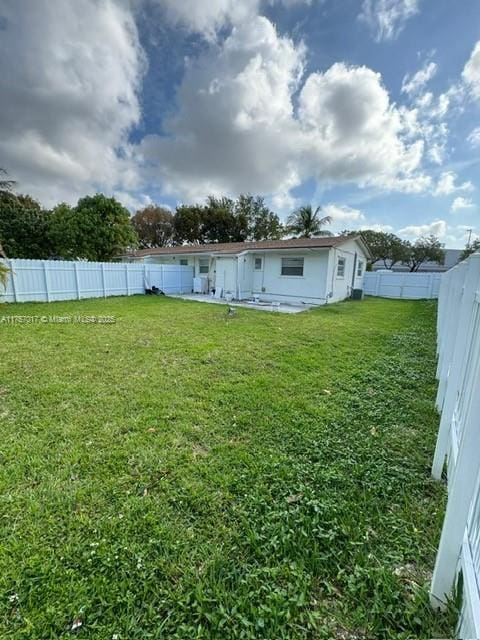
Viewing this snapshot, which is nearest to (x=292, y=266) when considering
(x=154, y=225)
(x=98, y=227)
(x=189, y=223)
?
(x=98, y=227)

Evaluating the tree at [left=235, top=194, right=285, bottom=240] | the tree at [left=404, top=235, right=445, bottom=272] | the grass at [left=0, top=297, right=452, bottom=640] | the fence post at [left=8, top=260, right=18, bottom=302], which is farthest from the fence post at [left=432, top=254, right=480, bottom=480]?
the tree at [left=404, top=235, right=445, bottom=272]

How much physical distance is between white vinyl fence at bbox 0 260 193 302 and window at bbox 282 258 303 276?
707cm

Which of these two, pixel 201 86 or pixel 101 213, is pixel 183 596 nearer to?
pixel 201 86

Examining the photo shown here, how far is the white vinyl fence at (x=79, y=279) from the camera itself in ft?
36.9

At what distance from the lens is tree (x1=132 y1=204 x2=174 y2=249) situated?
34281 millimetres

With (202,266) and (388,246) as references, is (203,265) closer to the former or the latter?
(202,266)

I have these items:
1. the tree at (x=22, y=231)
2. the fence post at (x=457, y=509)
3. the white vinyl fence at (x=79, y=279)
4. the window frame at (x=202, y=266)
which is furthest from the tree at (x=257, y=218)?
the fence post at (x=457, y=509)

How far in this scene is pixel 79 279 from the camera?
12914 mm

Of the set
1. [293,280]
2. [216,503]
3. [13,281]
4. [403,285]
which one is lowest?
[216,503]

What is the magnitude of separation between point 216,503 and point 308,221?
25094 millimetres

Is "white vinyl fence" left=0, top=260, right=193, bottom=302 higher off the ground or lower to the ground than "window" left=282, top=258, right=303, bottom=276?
lower

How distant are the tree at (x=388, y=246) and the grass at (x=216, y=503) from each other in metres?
35.1

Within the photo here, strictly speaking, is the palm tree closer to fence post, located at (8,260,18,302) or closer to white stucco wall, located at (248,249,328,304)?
white stucco wall, located at (248,249,328,304)

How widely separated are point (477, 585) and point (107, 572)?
1.80m
